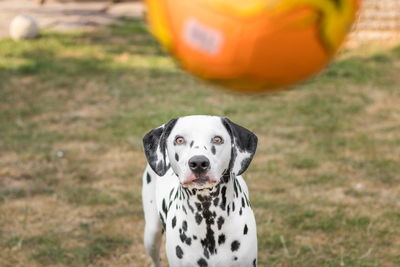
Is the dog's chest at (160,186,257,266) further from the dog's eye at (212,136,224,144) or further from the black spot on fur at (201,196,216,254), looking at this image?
the dog's eye at (212,136,224,144)

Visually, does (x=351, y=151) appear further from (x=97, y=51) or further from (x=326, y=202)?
(x=97, y=51)

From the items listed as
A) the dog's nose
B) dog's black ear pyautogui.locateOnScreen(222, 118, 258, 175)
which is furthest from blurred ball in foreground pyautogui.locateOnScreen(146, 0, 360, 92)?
dog's black ear pyautogui.locateOnScreen(222, 118, 258, 175)

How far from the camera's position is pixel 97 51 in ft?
42.0

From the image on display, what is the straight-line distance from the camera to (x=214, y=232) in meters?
3.66

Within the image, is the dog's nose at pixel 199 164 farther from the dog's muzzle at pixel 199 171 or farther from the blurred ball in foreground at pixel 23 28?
the blurred ball in foreground at pixel 23 28

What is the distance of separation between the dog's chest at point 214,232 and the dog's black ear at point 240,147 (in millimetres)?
159

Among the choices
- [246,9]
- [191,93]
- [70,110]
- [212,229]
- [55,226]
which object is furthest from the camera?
[191,93]

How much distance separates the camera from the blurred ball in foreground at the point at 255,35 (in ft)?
6.23

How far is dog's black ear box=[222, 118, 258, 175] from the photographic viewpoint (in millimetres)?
3592

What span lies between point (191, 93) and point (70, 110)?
193cm

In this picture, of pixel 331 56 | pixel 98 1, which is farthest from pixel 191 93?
pixel 98 1

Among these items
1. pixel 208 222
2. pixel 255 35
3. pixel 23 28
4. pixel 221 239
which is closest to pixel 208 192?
pixel 208 222

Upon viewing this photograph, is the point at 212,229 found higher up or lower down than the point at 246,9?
lower down

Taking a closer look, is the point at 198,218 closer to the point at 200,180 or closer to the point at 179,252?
the point at 179,252
